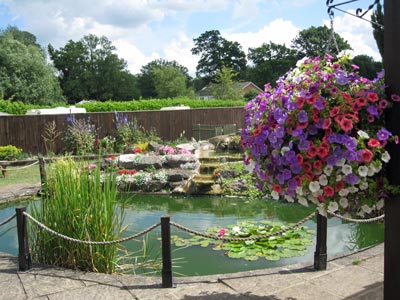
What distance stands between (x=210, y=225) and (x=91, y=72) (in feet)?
156

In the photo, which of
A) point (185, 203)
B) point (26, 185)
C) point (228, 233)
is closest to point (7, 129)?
point (26, 185)

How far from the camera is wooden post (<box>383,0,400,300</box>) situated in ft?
6.40

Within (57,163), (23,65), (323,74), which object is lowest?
(57,163)

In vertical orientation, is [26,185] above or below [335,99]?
below

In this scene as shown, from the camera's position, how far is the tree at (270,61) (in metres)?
53.1

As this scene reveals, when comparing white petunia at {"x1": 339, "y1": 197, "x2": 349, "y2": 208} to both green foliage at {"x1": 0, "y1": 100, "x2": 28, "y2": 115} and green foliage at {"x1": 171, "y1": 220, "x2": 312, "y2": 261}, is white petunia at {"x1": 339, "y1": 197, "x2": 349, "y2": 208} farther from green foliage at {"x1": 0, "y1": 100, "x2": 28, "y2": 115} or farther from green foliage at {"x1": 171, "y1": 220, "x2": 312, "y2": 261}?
green foliage at {"x1": 0, "y1": 100, "x2": 28, "y2": 115}

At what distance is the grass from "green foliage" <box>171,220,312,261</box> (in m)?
5.90

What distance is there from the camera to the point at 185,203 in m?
8.71

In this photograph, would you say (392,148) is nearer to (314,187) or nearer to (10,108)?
(314,187)

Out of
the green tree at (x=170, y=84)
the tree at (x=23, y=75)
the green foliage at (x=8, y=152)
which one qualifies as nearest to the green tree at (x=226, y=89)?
the green tree at (x=170, y=84)

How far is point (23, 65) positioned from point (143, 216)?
27097 mm

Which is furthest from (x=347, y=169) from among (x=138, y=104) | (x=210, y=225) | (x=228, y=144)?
(x=138, y=104)

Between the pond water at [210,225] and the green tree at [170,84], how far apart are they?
38.8 m

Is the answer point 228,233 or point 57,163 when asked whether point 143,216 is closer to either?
point 228,233
